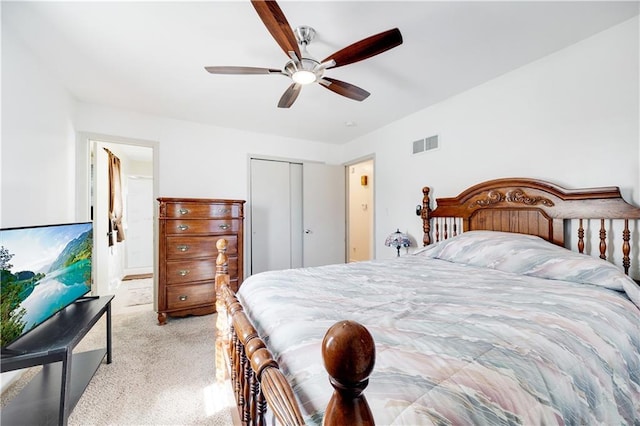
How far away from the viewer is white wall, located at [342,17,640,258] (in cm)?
178

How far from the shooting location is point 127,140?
3264 millimetres

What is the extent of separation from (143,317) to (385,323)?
328cm

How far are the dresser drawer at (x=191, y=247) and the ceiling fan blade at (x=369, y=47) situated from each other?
7.89 feet

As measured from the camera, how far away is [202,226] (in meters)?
3.13

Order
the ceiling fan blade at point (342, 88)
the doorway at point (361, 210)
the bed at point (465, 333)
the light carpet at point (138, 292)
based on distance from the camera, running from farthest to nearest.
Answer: the doorway at point (361, 210)
the light carpet at point (138, 292)
the ceiling fan blade at point (342, 88)
the bed at point (465, 333)

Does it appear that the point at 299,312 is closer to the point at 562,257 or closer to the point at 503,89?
the point at 562,257

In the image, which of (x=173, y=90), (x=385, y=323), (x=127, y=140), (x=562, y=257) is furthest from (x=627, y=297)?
(x=127, y=140)

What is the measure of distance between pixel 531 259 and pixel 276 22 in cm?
212

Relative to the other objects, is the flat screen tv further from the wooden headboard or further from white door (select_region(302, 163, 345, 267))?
the wooden headboard

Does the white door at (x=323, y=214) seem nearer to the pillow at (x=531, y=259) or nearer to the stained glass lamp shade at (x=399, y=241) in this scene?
the stained glass lamp shade at (x=399, y=241)

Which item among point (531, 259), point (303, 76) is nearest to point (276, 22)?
point (303, 76)

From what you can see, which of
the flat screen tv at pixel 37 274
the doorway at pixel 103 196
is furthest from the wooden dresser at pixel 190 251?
the flat screen tv at pixel 37 274

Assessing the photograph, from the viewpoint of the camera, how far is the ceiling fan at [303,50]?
4.47 feet

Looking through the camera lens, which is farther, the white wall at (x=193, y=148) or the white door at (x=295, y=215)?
the white door at (x=295, y=215)
